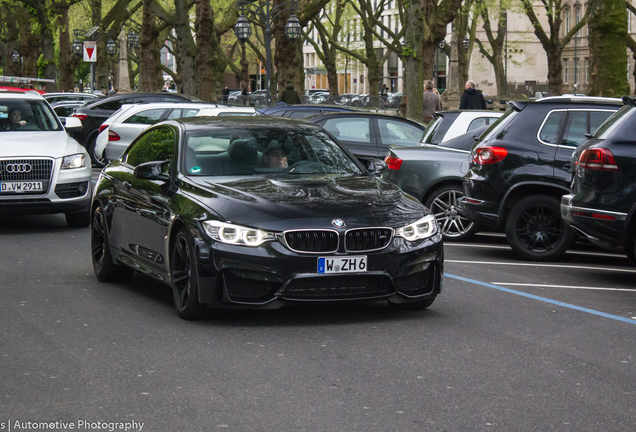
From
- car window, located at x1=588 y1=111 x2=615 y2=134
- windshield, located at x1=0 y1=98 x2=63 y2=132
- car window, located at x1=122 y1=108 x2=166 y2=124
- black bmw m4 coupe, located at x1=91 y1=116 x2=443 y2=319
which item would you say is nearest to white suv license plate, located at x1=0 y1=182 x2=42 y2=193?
windshield, located at x1=0 y1=98 x2=63 y2=132

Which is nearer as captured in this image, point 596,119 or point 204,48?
point 596,119

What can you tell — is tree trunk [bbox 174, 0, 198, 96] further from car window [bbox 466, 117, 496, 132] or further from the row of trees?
car window [bbox 466, 117, 496, 132]

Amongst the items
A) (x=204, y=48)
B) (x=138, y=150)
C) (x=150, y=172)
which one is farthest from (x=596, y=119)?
(x=204, y=48)

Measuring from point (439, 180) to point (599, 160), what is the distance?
3.57 metres

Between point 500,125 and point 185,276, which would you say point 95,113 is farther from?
point 185,276

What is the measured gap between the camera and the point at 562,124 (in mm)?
11203

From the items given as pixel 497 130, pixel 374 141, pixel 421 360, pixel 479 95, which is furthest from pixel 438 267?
pixel 479 95

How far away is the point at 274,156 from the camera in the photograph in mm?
8406

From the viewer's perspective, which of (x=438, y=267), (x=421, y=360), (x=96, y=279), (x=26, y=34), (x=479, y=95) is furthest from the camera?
(x=26, y=34)

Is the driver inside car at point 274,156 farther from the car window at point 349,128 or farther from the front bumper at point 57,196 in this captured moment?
the car window at point 349,128

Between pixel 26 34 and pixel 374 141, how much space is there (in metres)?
42.4

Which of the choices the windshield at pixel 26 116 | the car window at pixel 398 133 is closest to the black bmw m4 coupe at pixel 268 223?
the windshield at pixel 26 116

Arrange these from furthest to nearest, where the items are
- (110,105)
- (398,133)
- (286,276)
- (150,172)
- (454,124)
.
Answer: (110,105) < (398,133) < (454,124) < (150,172) < (286,276)

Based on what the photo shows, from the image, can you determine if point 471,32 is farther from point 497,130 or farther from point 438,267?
point 438,267
